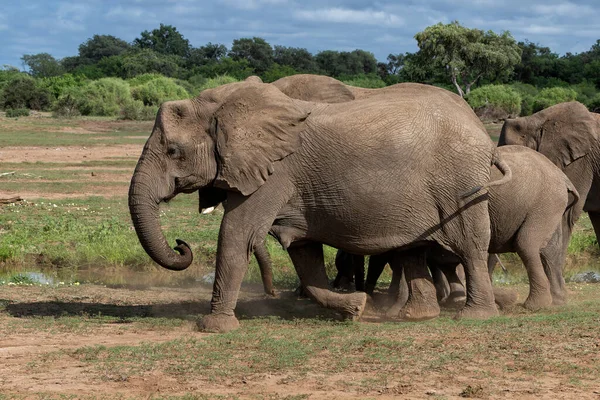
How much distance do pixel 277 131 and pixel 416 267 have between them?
1.85 metres

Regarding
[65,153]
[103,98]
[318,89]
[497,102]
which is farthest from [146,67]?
[318,89]

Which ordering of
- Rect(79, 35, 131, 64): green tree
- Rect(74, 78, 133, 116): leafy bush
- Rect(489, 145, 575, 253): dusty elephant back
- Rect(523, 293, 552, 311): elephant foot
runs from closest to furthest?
Rect(489, 145, 575, 253): dusty elephant back
Rect(523, 293, 552, 311): elephant foot
Rect(74, 78, 133, 116): leafy bush
Rect(79, 35, 131, 64): green tree

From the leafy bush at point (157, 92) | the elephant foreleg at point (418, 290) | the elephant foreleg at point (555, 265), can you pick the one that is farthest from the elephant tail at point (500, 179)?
the leafy bush at point (157, 92)

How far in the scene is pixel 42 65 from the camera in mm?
102562

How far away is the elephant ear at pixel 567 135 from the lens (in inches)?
459

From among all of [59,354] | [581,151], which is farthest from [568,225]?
[59,354]

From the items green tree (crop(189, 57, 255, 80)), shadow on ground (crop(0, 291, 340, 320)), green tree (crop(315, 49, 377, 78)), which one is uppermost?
green tree (crop(315, 49, 377, 78))

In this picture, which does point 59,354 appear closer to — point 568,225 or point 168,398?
point 168,398

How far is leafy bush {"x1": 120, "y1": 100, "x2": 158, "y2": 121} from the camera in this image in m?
44.0

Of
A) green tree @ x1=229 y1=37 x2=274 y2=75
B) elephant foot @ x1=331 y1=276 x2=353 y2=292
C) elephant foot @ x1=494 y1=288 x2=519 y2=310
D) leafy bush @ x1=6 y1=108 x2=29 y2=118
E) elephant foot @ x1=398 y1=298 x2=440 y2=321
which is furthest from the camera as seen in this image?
green tree @ x1=229 y1=37 x2=274 y2=75

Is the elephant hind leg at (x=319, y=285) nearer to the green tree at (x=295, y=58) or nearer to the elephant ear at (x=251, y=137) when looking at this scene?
the elephant ear at (x=251, y=137)

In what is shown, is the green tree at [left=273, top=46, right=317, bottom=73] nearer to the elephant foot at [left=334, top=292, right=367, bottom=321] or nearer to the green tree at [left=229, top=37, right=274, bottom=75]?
the green tree at [left=229, top=37, right=274, bottom=75]

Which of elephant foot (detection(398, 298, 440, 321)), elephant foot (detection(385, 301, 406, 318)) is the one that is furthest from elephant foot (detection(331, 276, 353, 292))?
elephant foot (detection(398, 298, 440, 321))

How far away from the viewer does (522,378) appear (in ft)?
21.1
